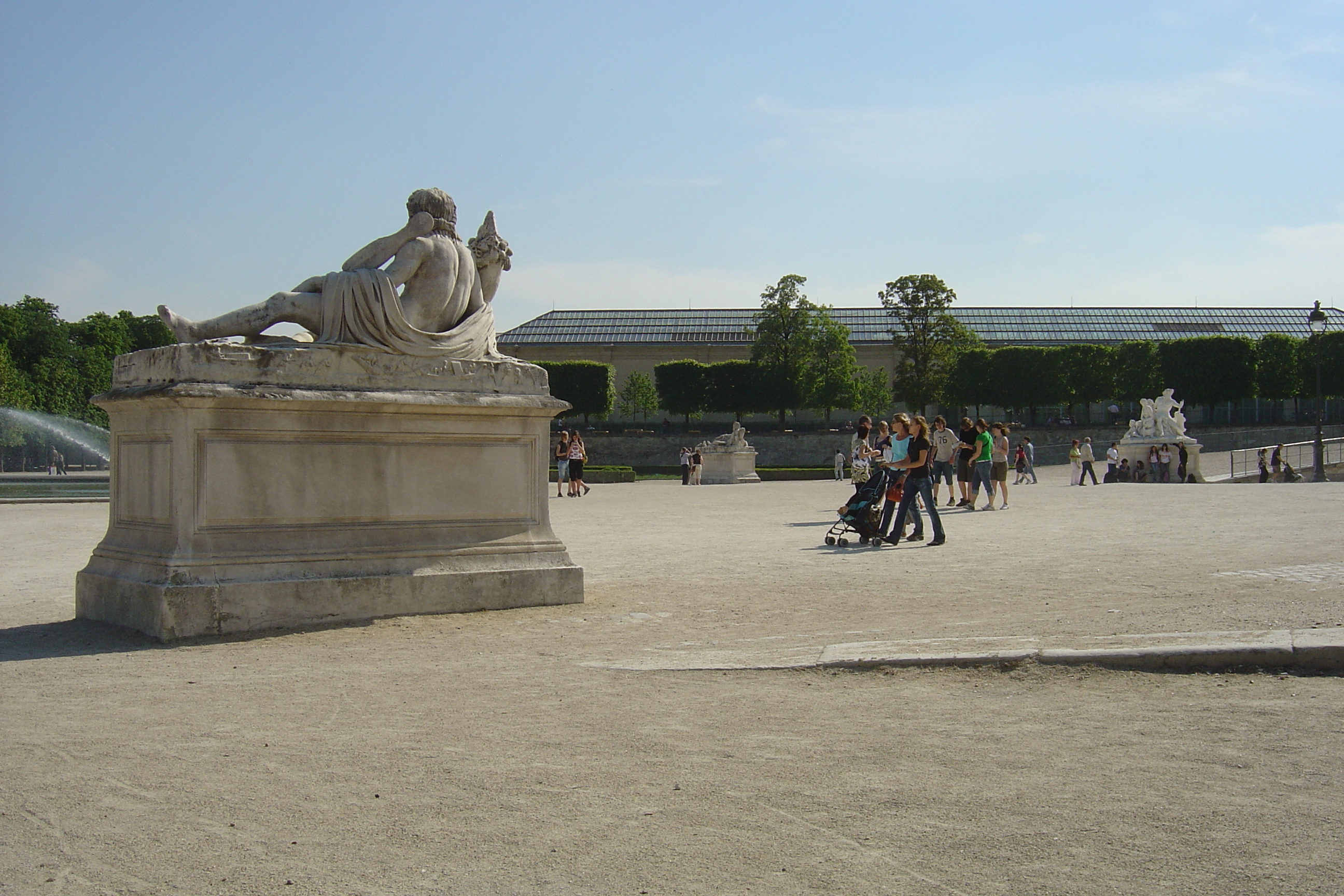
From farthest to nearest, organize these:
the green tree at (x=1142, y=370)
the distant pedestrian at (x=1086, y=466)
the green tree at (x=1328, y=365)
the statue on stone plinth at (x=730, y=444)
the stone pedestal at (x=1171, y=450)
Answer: the green tree at (x=1142, y=370), the green tree at (x=1328, y=365), the statue on stone plinth at (x=730, y=444), the stone pedestal at (x=1171, y=450), the distant pedestrian at (x=1086, y=466)

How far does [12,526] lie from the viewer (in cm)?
1627

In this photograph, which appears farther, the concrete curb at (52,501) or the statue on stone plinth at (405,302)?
the concrete curb at (52,501)

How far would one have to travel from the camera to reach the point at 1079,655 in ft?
19.0

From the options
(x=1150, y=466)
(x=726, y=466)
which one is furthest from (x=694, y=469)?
(x=1150, y=466)

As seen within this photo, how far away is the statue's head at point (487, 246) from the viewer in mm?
8773

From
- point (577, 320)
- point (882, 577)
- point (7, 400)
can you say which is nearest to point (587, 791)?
point (882, 577)

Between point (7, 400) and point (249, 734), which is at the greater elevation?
point (7, 400)

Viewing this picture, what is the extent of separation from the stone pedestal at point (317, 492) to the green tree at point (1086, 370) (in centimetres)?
6134

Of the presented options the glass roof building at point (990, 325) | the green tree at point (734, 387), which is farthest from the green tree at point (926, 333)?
the glass roof building at point (990, 325)

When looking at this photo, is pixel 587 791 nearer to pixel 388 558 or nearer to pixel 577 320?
pixel 388 558

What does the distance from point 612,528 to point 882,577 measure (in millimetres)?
6753

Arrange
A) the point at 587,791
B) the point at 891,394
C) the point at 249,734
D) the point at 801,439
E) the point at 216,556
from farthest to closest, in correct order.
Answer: the point at 891,394, the point at 801,439, the point at 216,556, the point at 249,734, the point at 587,791

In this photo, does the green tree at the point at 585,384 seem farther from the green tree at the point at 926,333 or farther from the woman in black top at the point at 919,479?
the woman in black top at the point at 919,479

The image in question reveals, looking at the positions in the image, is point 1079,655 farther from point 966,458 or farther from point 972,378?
point 972,378
